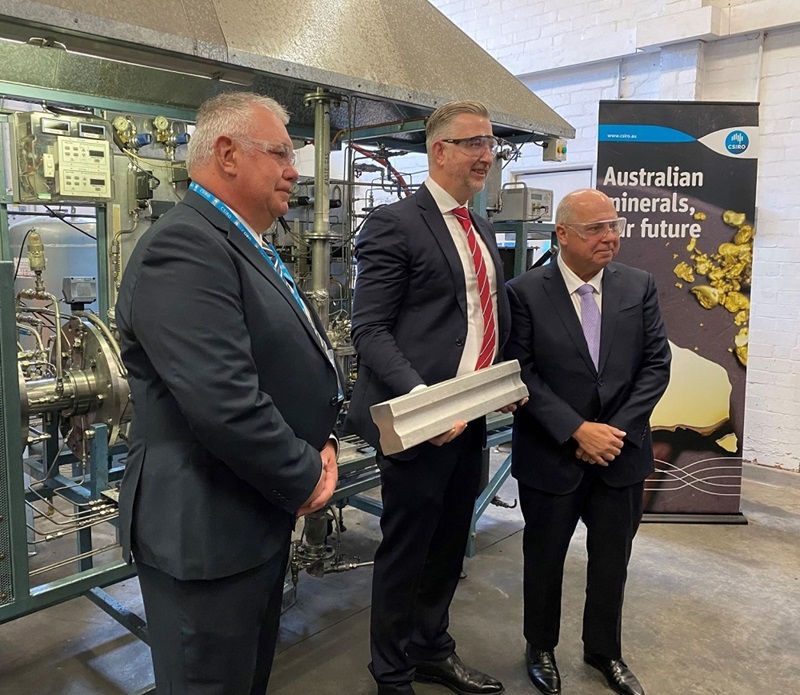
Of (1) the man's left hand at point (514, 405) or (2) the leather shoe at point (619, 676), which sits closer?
(1) the man's left hand at point (514, 405)

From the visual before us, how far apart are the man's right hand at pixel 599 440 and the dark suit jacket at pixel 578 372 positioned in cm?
3

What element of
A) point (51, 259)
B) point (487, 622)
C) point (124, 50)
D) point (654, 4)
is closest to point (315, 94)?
point (124, 50)

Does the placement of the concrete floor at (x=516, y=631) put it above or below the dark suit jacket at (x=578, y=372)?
below

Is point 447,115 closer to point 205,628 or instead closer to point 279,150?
point 279,150

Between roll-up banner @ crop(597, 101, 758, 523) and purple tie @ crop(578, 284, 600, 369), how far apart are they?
1670mm

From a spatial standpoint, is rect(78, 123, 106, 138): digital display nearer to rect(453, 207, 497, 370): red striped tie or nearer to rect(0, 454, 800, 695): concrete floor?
rect(453, 207, 497, 370): red striped tie

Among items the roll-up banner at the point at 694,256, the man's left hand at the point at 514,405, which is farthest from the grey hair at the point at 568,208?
the roll-up banner at the point at 694,256

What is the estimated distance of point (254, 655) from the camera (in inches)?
52.3

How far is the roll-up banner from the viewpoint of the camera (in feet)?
11.4

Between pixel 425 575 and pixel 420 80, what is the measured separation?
1895 millimetres

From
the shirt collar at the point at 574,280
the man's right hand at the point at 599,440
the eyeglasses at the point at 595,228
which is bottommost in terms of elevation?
the man's right hand at the point at 599,440

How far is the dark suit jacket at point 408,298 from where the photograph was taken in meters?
1.80

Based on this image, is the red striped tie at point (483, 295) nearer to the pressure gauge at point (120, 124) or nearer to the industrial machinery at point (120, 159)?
the industrial machinery at point (120, 159)

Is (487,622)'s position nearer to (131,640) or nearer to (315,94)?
(131,640)
